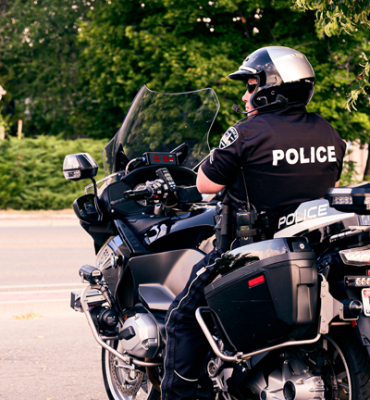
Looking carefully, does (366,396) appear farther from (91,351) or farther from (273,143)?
(91,351)

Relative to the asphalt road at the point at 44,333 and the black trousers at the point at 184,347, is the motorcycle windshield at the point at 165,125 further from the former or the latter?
the asphalt road at the point at 44,333

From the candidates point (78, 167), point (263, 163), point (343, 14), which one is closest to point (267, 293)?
point (263, 163)

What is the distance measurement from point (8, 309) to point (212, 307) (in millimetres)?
4412

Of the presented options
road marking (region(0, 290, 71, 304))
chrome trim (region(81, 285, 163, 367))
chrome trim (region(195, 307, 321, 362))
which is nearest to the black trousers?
chrome trim (region(195, 307, 321, 362))

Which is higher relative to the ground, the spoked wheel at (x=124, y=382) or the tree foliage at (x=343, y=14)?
the tree foliage at (x=343, y=14)

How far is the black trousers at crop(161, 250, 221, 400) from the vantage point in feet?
9.75

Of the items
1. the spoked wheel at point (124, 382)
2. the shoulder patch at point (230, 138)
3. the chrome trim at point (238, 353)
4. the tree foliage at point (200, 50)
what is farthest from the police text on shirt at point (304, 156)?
the tree foliage at point (200, 50)

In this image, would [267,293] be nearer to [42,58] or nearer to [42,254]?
[42,254]

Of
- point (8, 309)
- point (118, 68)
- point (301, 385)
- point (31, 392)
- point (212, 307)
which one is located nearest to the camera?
point (301, 385)

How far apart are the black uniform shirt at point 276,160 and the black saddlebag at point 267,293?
0.98 ft

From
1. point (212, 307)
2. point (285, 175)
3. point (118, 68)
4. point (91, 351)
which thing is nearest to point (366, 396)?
point (212, 307)

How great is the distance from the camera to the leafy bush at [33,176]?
59.2 feet

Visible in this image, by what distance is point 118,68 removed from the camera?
19.1 metres

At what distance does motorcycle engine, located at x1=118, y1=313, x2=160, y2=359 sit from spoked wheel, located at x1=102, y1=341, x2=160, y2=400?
0.75 ft
